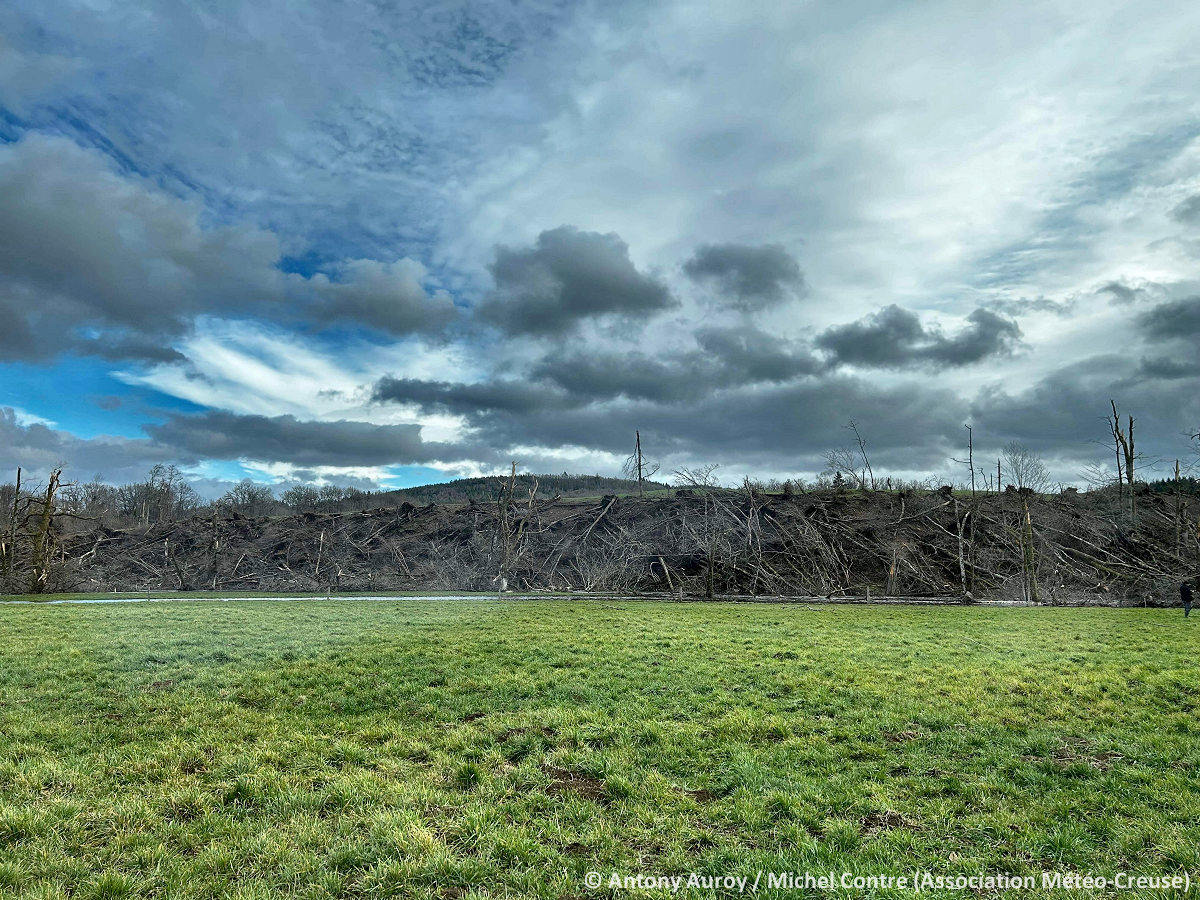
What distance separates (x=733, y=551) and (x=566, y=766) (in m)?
36.4

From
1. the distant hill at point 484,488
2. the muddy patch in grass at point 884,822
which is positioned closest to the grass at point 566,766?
the muddy patch in grass at point 884,822

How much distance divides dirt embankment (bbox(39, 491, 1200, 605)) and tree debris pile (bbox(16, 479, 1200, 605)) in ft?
0.47

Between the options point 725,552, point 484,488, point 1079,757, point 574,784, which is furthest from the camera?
point 484,488

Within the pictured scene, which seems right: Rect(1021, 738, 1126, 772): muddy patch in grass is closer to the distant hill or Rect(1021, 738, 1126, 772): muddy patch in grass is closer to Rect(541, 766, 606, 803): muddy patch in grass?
Rect(541, 766, 606, 803): muddy patch in grass

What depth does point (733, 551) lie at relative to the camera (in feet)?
140

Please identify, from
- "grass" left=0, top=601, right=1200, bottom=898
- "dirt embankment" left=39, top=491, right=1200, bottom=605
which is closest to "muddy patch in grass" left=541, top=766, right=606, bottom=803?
"grass" left=0, top=601, right=1200, bottom=898

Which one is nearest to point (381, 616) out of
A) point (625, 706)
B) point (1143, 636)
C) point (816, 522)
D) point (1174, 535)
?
point (625, 706)

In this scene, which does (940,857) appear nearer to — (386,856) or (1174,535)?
(386,856)

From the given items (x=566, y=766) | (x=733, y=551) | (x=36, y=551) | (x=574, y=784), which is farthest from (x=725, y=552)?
(x=36, y=551)

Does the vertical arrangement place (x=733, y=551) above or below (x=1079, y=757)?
above

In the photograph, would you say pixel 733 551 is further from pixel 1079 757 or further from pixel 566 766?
pixel 566 766

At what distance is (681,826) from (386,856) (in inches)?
102

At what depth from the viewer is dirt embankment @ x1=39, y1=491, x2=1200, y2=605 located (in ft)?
128

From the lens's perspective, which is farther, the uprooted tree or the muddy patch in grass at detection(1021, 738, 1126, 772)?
the uprooted tree
